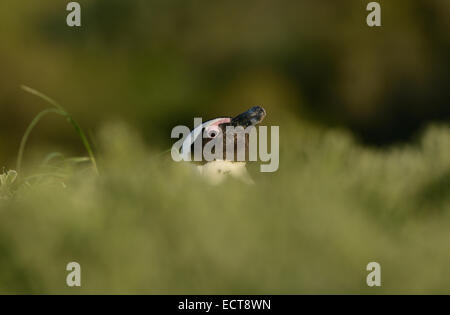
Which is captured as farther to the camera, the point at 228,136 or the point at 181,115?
the point at 181,115

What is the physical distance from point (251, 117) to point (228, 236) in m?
0.37

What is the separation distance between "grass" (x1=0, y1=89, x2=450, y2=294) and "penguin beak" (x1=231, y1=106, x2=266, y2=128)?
0.87 feet

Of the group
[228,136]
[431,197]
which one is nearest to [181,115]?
[228,136]

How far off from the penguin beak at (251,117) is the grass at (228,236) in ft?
0.87

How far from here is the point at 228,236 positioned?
1.00ft

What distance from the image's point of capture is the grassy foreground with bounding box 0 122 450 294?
30 cm

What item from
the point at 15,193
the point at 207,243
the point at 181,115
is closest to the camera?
the point at 207,243

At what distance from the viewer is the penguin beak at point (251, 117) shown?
25.8 inches

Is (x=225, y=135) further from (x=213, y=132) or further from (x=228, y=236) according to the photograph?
(x=228, y=236)

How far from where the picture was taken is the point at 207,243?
30cm

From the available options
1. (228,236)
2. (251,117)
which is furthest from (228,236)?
(251,117)
